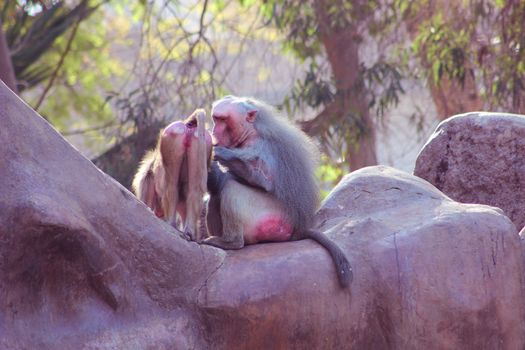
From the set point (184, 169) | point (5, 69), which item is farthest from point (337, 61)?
point (184, 169)

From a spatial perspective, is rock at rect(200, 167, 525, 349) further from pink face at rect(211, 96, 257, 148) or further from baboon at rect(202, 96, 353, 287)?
pink face at rect(211, 96, 257, 148)

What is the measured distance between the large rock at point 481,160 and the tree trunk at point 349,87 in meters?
4.03

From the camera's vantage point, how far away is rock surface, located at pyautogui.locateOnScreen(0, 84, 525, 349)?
4305mm

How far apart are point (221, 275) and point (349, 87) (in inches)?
261

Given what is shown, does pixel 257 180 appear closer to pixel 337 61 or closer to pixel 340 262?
pixel 340 262

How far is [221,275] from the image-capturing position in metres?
4.77

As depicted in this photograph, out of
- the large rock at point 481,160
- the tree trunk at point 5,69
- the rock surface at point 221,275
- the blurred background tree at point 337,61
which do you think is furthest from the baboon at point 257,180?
the blurred background tree at point 337,61

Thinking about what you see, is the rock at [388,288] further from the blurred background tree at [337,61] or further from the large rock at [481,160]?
the blurred background tree at [337,61]

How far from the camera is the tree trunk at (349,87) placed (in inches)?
433

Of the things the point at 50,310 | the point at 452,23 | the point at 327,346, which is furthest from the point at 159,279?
the point at 452,23

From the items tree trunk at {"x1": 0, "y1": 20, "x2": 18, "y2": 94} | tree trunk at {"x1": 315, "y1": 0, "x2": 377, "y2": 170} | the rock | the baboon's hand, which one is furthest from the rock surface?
tree trunk at {"x1": 315, "y1": 0, "x2": 377, "y2": 170}

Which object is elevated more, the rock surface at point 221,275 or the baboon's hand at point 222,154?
the baboon's hand at point 222,154

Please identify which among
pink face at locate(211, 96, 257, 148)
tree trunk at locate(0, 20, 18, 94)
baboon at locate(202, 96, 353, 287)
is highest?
tree trunk at locate(0, 20, 18, 94)

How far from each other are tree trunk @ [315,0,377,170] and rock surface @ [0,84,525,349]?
5403 millimetres
